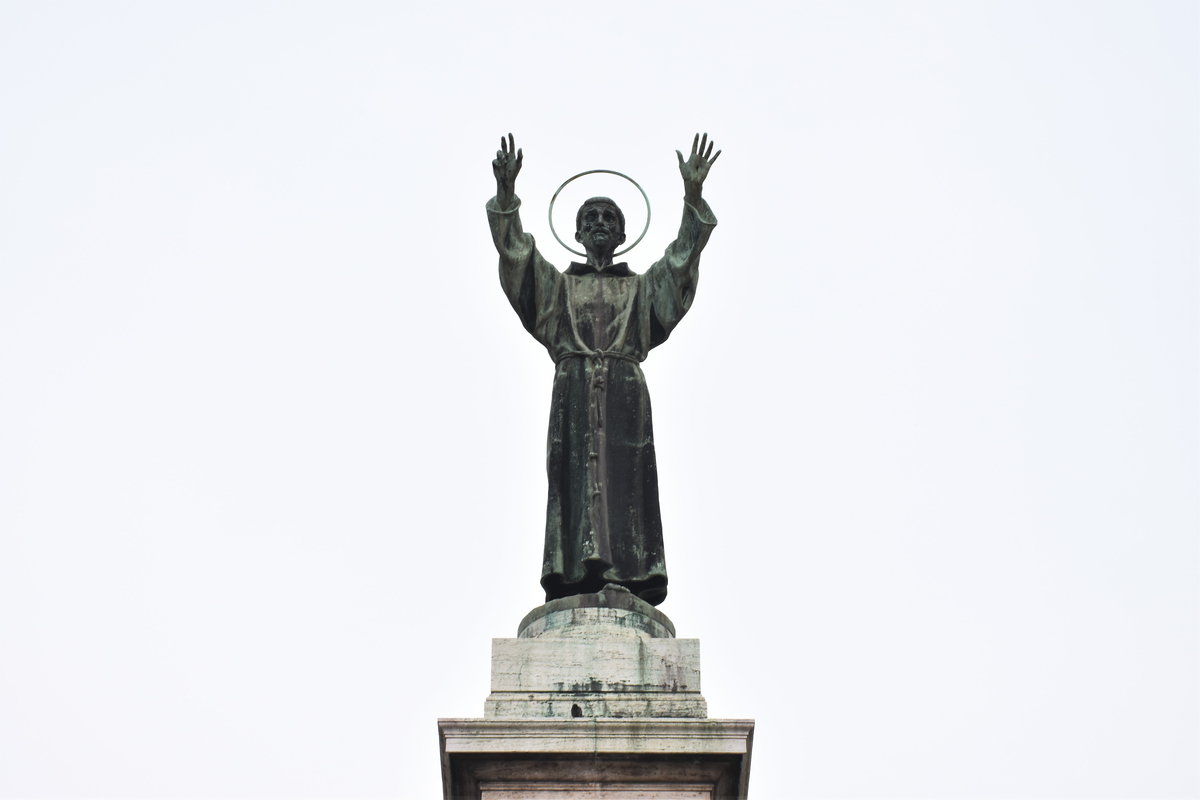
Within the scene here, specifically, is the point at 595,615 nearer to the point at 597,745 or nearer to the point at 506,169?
the point at 597,745

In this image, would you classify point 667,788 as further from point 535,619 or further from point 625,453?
point 625,453

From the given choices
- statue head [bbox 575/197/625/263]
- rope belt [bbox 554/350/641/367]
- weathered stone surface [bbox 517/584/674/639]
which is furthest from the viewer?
statue head [bbox 575/197/625/263]

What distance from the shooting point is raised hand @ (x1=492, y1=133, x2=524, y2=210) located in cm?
1438

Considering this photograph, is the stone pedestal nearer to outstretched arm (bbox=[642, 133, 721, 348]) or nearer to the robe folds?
the robe folds

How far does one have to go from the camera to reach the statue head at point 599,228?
15.2 m

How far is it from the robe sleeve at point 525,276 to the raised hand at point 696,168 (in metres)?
1.28

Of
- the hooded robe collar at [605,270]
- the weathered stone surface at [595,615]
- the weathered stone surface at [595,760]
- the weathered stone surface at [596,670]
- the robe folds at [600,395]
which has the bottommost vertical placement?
the weathered stone surface at [595,760]

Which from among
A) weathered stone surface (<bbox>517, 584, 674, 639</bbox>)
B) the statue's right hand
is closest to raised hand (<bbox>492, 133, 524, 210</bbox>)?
the statue's right hand

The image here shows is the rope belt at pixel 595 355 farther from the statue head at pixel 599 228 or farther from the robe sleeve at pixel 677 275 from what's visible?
the statue head at pixel 599 228

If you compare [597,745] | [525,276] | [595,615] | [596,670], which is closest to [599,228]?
[525,276]

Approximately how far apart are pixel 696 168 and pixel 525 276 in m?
1.66

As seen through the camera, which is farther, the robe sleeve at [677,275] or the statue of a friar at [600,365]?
the robe sleeve at [677,275]

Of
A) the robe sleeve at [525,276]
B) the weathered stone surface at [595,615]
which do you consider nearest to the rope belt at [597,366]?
the robe sleeve at [525,276]

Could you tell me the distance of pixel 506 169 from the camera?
47.2ft
